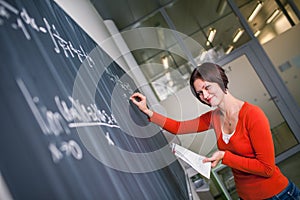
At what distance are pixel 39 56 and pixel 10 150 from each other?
286mm

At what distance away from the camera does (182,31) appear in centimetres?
394

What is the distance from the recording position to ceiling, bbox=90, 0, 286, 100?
3502mm

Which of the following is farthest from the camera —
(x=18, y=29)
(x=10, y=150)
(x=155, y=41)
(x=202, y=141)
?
(x=155, y=41)

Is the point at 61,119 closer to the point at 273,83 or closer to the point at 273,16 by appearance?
the point at 273,83

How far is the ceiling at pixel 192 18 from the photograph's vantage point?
11.5 ft

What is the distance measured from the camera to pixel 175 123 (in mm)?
1499

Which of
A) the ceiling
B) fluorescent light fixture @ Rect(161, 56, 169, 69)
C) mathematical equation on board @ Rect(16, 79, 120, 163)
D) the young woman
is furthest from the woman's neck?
fluorescent light fixture @ Rect(161, 56, 169, 69)

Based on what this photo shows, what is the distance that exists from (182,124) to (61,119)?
108cm

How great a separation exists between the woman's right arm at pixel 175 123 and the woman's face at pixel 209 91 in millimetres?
277

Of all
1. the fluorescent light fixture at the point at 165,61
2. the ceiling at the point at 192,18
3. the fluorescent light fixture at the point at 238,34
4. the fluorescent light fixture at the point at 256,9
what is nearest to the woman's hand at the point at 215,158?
the ceiling at the point at 192,18

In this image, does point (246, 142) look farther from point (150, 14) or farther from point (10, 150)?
point (150, 14)

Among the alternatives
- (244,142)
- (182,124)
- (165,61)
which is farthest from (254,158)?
(165,61)

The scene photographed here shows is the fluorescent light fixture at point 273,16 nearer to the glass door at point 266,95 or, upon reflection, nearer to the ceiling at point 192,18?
the ceiling at point 192,18

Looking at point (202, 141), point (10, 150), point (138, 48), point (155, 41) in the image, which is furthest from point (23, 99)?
point (155, 41)
